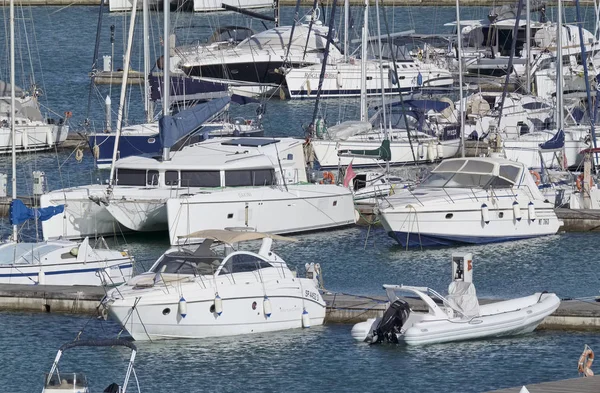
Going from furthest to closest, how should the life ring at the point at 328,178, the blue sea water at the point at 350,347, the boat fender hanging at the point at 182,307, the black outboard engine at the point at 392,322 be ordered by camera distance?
the life ring at the point at 328,178, the black outboard engine at the point at 392,322, the boat fender hanging at the point at 182,307, the blue sea water at the point at 350,347

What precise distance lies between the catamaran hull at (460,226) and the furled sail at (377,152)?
22.6 ft

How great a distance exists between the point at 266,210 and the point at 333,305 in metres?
9.25

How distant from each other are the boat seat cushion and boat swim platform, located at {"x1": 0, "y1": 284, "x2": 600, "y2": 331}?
1.41 m

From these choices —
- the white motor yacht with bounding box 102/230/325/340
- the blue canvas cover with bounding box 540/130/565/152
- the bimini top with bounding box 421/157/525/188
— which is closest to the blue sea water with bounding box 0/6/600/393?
the white motor yacht with bounding box 102/230/325/340

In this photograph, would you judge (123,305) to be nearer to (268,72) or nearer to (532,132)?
(532,132)

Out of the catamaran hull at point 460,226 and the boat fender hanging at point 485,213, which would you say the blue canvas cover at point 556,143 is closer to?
the catamaran hull at point 460,226

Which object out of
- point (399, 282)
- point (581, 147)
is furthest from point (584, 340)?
point (581, 147)

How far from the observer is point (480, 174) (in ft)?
137

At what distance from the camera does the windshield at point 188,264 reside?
31328 mm

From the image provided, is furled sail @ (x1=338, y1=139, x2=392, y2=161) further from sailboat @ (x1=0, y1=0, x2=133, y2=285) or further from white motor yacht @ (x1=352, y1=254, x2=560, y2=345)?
white motor yacht @ (x1=352, y1=254, x2=560, y2=345)

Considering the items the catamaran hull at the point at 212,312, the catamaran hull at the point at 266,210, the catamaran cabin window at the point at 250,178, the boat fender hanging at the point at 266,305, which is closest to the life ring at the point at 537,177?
the catamaran hull at the point at 266,210

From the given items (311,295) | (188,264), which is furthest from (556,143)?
(188,264)

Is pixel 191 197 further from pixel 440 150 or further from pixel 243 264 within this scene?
pixel 440 150

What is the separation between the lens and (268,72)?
72.4 metres
